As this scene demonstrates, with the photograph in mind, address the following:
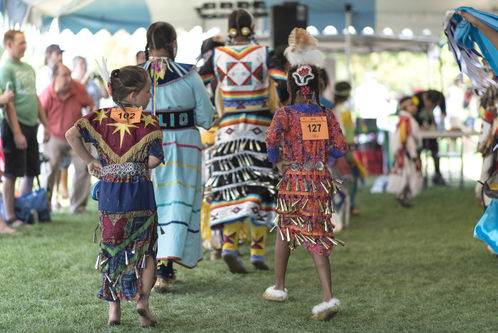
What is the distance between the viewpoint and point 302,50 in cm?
439

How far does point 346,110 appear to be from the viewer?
6.48 m

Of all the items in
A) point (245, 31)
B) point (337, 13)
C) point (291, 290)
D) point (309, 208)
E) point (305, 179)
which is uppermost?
point (337, 13)

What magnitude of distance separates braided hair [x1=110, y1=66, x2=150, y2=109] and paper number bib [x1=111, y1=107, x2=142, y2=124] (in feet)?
0.17

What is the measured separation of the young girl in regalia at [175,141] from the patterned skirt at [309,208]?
0.63 meters

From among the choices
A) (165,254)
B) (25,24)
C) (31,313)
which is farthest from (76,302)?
(25,24)

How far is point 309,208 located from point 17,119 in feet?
11.9

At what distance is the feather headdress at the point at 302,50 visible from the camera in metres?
4.36

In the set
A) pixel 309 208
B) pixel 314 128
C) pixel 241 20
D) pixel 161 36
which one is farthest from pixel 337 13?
pixel 309 208

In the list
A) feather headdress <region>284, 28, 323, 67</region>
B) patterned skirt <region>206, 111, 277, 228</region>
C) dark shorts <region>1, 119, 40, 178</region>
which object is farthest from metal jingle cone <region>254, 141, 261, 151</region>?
dark shorts <region>1, 119, 40, 178</region>

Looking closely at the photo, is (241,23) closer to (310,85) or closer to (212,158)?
(212,158)

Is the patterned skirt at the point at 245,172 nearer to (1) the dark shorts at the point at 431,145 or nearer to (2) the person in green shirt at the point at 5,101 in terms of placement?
(2) the person in green shirt at the point at 5,101

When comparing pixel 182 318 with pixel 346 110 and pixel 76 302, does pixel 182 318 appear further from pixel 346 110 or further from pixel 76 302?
pixel 346 110

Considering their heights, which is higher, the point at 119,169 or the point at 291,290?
the point at 119,169

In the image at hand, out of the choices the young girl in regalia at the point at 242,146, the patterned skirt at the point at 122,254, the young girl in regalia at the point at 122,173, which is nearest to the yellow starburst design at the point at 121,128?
the young girl in regalia at the point at 122,173
